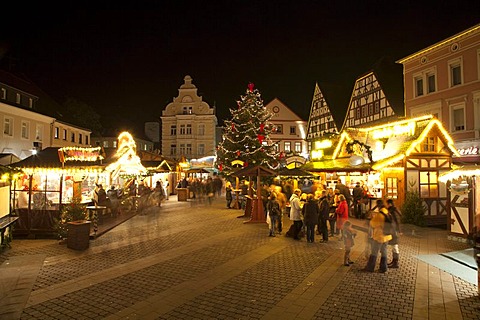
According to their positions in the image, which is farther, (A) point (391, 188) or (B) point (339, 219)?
(A) point (391, 188)

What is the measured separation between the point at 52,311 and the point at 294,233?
7.53 metres

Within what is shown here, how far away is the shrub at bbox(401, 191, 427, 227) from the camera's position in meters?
13.7

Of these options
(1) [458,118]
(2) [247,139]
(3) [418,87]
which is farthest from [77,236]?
(3) [418,87]

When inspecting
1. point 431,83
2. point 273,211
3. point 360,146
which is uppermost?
point 431,83

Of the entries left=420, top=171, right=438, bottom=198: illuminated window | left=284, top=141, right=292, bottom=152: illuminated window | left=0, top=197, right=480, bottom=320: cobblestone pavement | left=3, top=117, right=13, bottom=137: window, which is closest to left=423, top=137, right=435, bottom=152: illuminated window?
left=420, top=171, right=438, bottom=198: illuminated window

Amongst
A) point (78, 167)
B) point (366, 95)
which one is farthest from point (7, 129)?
point (366, 95)

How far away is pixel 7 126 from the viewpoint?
25.0m

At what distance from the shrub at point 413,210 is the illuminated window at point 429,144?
96.4 inches

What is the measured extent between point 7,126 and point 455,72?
101 ft

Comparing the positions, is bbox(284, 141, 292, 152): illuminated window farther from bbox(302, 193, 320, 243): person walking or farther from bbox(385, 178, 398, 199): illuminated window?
bbox(302, 193, 320, 243): person walking

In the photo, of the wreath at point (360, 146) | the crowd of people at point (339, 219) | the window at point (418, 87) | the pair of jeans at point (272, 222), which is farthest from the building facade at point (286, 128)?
the pair of jeans at point (272, 222)

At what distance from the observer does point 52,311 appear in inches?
223

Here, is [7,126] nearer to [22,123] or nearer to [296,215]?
[22,123]

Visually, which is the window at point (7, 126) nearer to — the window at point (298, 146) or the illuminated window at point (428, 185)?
the illuminated window at point (428, 185)
